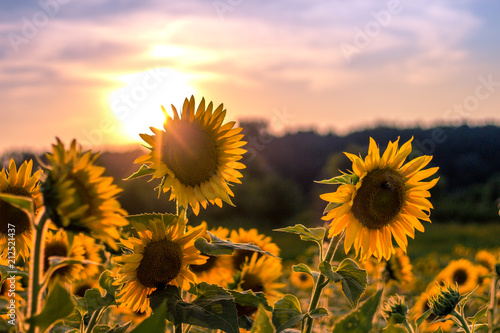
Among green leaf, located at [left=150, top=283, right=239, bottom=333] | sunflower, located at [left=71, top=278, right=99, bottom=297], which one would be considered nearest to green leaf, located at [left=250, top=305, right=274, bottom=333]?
green leaf, located at [left=150, top=283, right=239, bottom=333]

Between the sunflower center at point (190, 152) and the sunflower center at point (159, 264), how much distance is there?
252 millimetres

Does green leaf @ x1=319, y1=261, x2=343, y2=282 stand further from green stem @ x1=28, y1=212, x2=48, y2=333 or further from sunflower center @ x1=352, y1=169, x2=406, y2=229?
green stem @ x1=28, y1=212, x2=48, y2=333

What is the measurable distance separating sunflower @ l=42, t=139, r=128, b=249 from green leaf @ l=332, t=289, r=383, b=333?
17.6 inches

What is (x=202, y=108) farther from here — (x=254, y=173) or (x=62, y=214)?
(x=254, y=173)

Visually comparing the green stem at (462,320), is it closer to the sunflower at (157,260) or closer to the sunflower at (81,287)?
the sunflower at (157,260)

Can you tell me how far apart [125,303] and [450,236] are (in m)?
23.0

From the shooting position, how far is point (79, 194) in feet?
2.89

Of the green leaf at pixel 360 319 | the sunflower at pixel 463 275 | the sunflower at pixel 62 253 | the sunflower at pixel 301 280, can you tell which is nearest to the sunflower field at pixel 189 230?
the sunflower at pixel 62 253

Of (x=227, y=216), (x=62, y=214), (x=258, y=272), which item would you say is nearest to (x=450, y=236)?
(x=227, y=216)

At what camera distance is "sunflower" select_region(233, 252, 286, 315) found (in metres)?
2.11

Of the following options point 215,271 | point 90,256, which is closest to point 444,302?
point 215,271

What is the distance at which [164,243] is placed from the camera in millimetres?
1508

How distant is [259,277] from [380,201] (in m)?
0.75

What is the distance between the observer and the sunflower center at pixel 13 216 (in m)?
1.53
